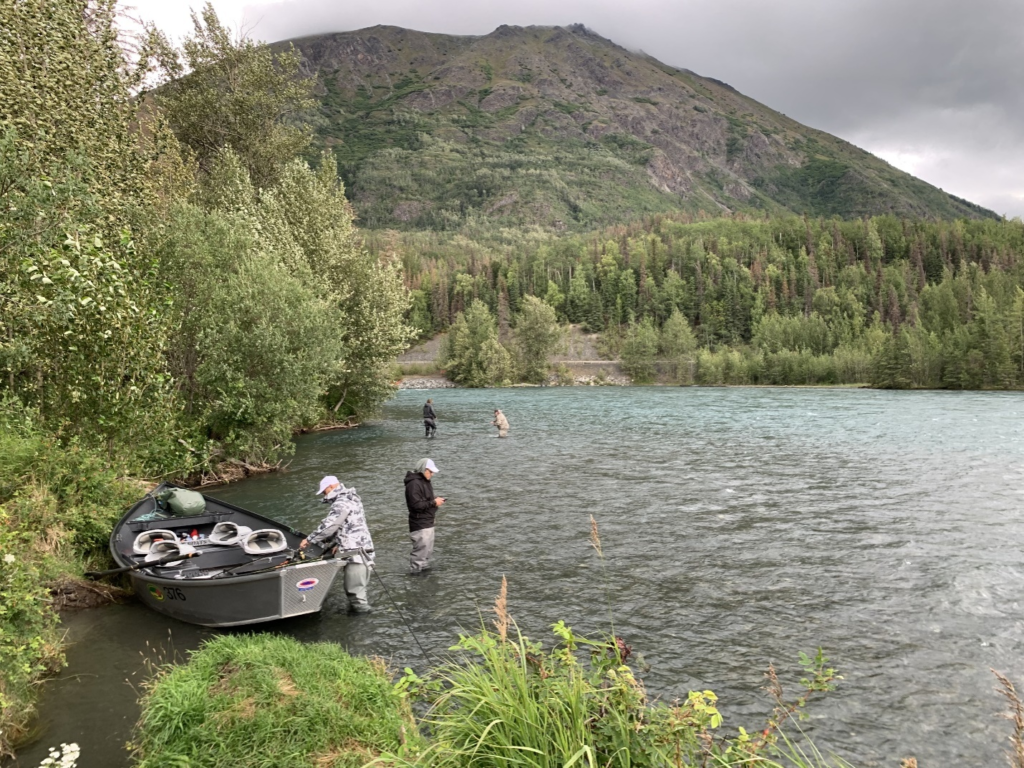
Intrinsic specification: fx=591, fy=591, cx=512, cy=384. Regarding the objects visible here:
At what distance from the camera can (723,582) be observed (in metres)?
12.9

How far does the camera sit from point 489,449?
34.2m

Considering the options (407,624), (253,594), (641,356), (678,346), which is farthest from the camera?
(678,346)

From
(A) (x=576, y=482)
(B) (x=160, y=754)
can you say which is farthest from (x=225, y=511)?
(A) (x=576, y=482)

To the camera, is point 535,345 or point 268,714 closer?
point 268,714

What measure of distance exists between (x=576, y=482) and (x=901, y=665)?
1536cm

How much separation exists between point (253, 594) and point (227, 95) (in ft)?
124

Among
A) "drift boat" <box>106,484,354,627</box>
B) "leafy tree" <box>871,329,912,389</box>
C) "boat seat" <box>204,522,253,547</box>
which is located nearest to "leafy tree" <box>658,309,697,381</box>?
"leafy tree" <box>871,329,912,389</box>

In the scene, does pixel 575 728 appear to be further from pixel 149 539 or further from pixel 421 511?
pixel 149 539

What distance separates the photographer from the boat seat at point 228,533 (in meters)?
13.0

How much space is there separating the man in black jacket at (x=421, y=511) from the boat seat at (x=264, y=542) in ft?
9.01

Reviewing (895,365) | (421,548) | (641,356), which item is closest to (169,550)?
(421,548)

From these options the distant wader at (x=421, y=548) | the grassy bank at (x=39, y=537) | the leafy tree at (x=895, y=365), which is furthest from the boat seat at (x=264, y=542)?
the leafy tree at (x=895, y=365)

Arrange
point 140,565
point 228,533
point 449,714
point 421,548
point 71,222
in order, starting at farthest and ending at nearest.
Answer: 1. point 228,533
2. point 421,548
3. point 140,565
4. point 71,222
5. point 449,714

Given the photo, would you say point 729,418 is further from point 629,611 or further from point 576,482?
point 629,611
